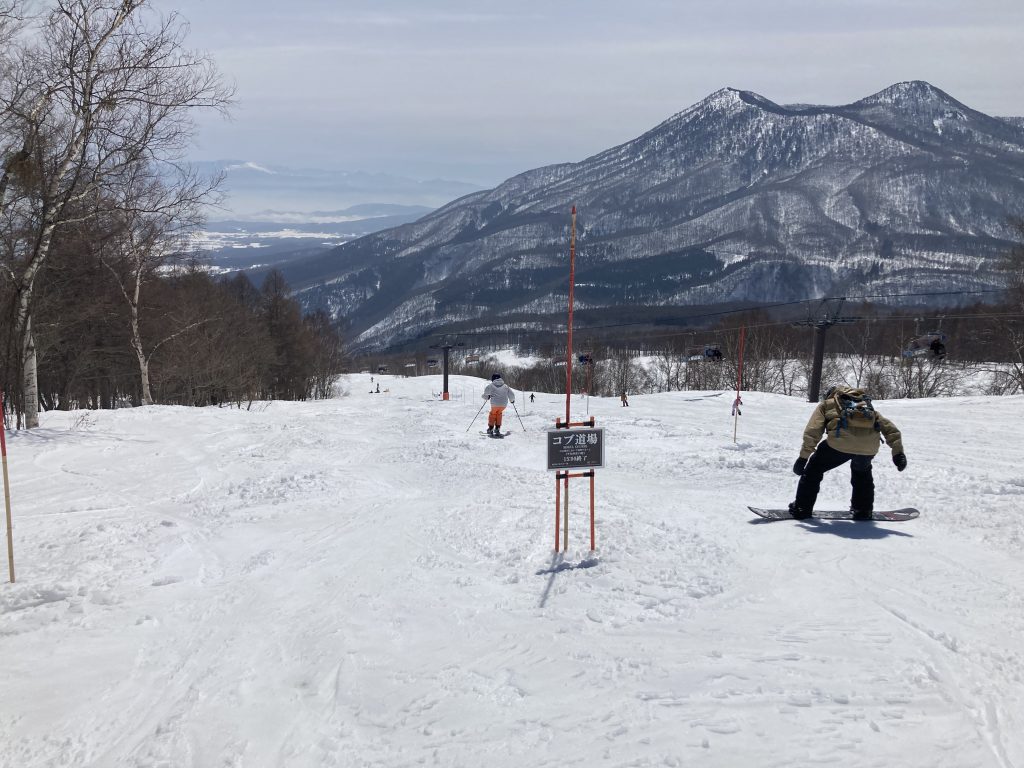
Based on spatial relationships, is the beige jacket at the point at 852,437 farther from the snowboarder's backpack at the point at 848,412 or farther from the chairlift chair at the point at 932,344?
the chairlift chair at the point at 932,344

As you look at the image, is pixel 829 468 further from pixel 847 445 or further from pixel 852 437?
pixel 852 437

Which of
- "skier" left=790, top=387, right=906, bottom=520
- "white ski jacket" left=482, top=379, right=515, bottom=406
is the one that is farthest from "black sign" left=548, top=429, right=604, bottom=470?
"white ski jacket" left=482, top=379, right=515, bottom=406

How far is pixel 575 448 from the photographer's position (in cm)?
699

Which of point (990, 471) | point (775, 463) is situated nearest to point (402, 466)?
point (775, 463)

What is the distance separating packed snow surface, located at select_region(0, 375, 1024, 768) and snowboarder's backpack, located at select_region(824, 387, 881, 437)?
1.22 meters

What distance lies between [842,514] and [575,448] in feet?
13.3

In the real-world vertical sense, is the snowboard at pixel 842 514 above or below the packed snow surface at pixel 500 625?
above

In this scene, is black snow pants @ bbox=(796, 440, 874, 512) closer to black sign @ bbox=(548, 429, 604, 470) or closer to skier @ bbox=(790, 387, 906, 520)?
skier @ bbox=(790, 387, 906, 520)

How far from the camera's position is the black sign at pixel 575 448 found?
6.91 m

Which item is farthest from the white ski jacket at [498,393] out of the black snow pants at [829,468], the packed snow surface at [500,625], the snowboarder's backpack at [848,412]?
the snowboarder's backpack at [848,412]

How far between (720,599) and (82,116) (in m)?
14.5

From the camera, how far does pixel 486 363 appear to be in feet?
416

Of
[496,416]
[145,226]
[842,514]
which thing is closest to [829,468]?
[842,514]

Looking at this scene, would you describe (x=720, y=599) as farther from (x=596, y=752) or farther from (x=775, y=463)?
(x=775, y=463)
